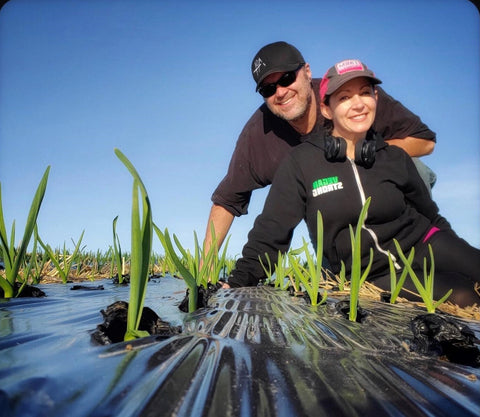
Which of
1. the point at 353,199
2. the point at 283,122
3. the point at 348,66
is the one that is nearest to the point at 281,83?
the point at 283,122

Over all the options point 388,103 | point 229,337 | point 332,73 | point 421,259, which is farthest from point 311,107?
point 229,337

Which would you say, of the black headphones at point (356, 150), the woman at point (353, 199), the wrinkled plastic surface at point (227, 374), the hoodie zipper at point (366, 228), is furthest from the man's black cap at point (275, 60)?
the wrinkled plastic surface at point (227, 374)

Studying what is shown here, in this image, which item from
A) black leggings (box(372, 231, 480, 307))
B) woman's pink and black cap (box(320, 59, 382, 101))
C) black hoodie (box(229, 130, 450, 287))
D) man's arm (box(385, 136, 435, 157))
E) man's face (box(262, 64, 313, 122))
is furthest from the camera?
man's arm (box(385, 136, 435, 157))

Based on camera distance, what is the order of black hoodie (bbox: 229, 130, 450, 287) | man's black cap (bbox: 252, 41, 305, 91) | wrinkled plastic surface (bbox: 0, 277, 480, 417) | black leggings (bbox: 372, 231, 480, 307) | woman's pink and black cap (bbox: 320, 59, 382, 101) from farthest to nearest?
man's black cap (bbox: 252, 41, 305, 91) < black hoodie (bbox: 229, 130, 450, 287) < woman's pink and black cap (bbox: 320, 59, 382, 101) < black leggings (bbox: 372, 231, 480, 307) < wrinkled plastic surface (bbox: 0, 277, 480, 417)

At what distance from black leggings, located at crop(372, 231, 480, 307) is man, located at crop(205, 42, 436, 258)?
142 centimetres

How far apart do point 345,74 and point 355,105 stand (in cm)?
20

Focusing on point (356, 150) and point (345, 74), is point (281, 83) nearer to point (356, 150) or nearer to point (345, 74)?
point (345, 74)

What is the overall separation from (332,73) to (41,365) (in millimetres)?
2285

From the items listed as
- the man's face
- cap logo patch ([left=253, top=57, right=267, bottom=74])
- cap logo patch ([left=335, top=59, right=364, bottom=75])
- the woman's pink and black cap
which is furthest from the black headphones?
cap logo patch ([left=253, top=57, right=267, bottom=74])

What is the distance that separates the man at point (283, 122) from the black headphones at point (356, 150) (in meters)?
1.08

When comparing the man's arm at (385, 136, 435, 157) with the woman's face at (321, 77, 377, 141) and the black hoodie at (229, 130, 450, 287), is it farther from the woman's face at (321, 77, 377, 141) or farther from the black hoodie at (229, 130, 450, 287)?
the woman's face at (321, 77, 377, 141)

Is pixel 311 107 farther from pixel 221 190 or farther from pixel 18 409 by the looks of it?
pixel 18 409

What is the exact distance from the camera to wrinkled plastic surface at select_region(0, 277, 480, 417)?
41 centimetres

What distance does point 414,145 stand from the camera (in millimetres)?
3424
